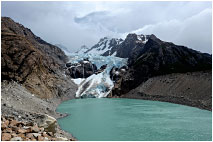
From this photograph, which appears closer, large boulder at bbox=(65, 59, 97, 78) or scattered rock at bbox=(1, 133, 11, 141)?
scattered rock at bbox=(1, 133, 11, 141)

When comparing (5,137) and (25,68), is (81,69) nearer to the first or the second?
(25,68)

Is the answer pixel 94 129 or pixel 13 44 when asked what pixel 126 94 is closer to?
pixel 13 44

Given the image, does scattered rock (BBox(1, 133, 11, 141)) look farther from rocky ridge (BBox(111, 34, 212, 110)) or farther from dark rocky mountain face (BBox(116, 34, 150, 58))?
dark rocky mountain face (BBox(116, 34, 150, 58))

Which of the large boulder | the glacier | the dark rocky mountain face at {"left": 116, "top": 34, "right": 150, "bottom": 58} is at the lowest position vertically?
the glacier

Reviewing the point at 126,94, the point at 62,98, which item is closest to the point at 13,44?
the point at 62,98

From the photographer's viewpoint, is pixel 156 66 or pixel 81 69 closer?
pixel 156 66

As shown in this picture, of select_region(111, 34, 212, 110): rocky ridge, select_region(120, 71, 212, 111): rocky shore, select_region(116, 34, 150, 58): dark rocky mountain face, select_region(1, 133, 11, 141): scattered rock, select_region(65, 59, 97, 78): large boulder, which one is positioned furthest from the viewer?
select_region(116, 34, 150, 58): dark rocky mountain face

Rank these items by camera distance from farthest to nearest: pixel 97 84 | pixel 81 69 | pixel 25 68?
1. pixel 81 69
2. pixel 97 84
3. pixel 25 68

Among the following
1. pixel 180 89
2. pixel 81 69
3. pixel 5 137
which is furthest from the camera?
pixel 81 69

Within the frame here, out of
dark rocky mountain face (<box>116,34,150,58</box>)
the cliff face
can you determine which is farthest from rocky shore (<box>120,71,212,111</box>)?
dark rocky mountain face (<box>116,34,150,58</box>)

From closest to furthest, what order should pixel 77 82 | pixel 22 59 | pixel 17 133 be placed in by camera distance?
pixel 17 133
pixel 22 59
pixel 77 82

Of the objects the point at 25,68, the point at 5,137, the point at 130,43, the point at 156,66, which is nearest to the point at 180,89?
the point at 156,66
